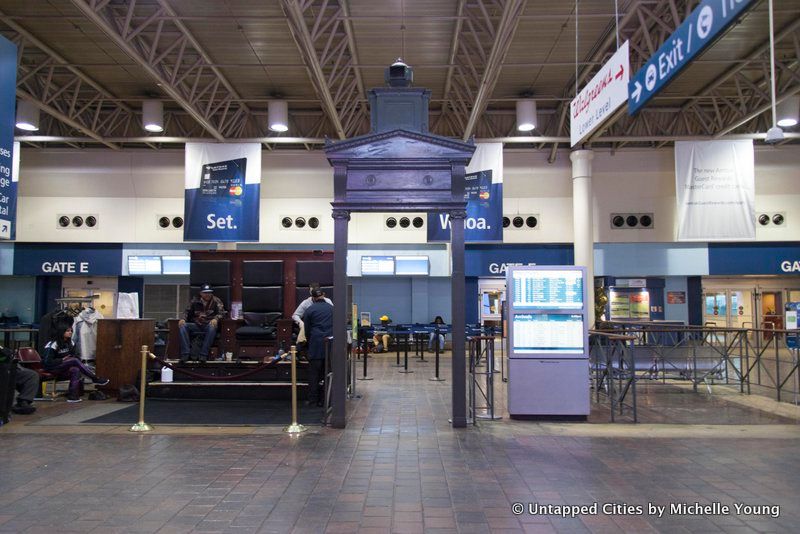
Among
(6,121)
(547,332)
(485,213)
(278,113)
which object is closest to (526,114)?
(485,213)

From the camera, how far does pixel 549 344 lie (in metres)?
7.70

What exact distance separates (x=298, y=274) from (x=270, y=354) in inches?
81.0

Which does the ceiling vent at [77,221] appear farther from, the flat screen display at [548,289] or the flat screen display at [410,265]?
the flat screen display at [548,289]

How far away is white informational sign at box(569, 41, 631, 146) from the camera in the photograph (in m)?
7.16

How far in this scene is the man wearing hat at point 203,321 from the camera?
10.9 metres

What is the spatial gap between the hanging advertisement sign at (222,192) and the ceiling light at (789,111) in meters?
15.2

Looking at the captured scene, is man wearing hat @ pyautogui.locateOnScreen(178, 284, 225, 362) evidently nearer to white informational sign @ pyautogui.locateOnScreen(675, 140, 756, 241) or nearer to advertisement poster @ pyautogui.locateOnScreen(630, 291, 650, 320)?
white informational sign @ pyautogui.locateOnScreen(675, 140, 756, 241)

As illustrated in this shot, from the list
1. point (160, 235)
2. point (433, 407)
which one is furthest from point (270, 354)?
point (160, 235)

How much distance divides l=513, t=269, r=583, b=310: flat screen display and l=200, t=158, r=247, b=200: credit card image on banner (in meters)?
10.9

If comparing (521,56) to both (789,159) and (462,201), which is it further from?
(789,159)

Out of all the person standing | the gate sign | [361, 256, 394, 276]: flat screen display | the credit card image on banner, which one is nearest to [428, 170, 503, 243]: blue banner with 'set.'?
[361, 256, 394, 276]: flat screen display

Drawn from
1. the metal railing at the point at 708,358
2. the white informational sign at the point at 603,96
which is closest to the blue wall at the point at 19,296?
the metal railing at the point at 708,358

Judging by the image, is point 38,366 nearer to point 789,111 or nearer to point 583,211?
point 583,211

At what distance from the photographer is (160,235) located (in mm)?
20328
